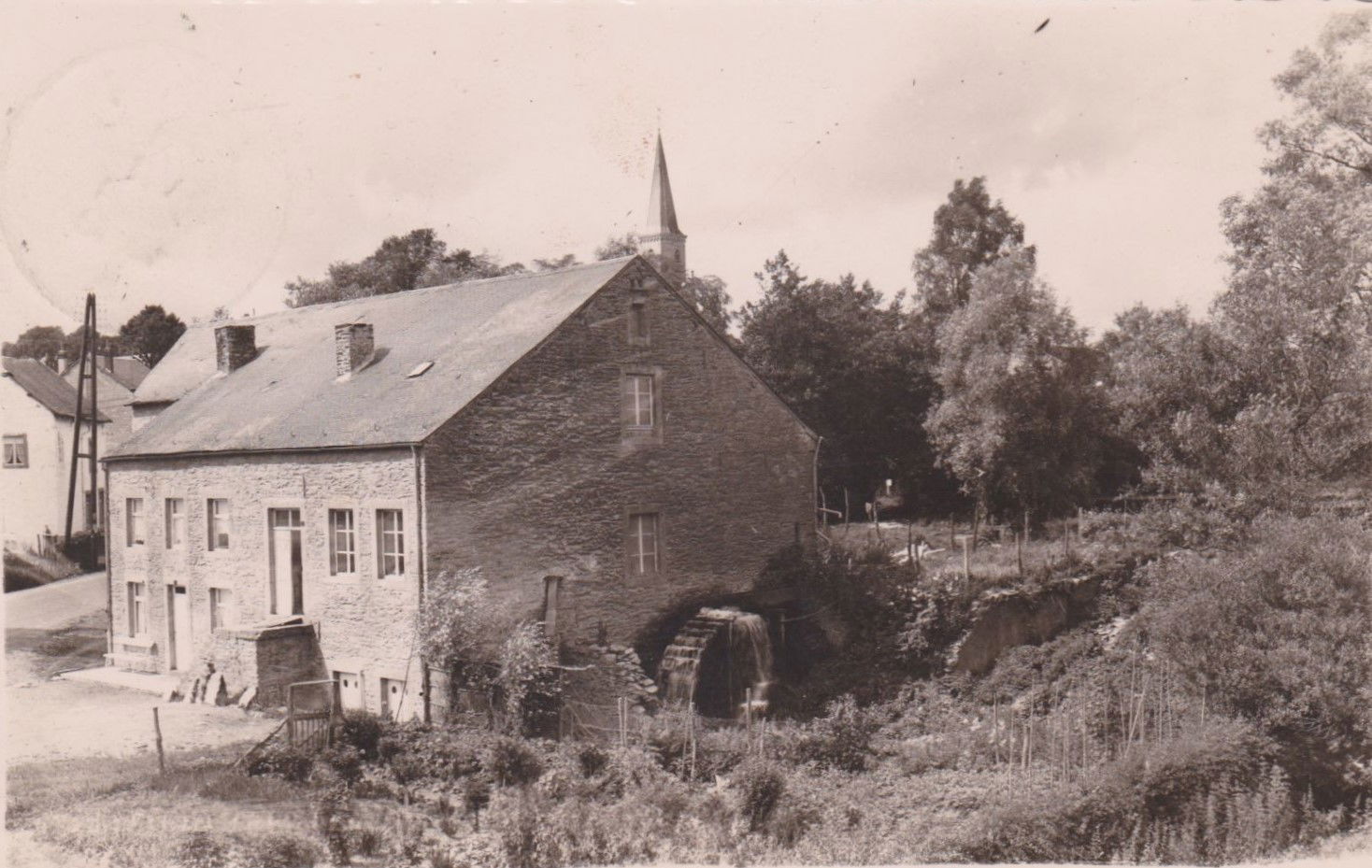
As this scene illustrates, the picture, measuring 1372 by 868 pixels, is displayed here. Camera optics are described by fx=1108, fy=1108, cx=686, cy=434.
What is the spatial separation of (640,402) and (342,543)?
6.52 metres

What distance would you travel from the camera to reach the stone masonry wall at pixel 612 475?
1994cm

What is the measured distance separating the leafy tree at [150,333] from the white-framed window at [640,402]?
4797cm

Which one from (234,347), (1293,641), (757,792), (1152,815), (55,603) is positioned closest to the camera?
(1152,815)

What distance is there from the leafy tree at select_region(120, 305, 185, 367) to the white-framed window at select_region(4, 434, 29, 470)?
84.9 ft

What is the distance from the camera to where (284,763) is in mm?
15617


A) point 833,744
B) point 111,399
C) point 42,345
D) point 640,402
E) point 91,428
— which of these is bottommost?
point 833,744

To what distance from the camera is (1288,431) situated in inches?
786

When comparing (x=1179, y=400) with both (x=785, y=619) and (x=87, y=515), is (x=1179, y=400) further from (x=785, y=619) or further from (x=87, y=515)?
(x=87, y=515)

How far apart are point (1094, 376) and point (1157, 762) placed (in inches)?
1016

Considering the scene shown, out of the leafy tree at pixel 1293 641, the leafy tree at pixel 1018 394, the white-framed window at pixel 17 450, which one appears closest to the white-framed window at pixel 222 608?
the leafy tree at pixel 1293 641

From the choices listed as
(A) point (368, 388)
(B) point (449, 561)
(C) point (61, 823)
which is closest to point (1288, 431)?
(B) point (449, 561)

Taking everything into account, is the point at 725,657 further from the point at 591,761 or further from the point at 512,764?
the point at 512,764

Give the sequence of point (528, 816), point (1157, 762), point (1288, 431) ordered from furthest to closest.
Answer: point (1288, 431), point (1157, 762), point (528, 816)

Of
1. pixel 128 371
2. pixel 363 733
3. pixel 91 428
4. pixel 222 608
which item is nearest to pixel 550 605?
pixel 363 733
